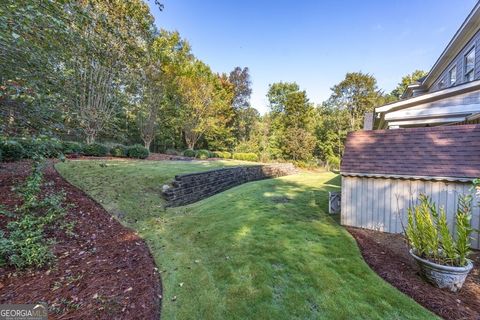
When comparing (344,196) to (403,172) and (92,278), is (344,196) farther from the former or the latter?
(92,278)

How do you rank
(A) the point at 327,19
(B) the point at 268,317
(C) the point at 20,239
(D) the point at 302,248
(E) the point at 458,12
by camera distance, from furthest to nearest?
1. (A) the point at 327,19
2. (E) the point at 458,12
3. (D) the point at 302,248
4. (C) the point at 20,239
5. (B) the point at 268,317

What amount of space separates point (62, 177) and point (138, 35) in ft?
38.0

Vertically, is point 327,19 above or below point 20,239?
above

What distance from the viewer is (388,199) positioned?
5.07 metres

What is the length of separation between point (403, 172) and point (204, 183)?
6.85m

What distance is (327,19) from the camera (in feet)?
39.1

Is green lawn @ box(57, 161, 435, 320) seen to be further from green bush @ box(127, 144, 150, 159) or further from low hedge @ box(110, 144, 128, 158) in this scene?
green bush @ box(127, 144, 150, 159)

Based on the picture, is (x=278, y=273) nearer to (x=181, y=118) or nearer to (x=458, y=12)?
(x=458, y=12)

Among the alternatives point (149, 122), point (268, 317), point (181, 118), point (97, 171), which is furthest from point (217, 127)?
point (268, 317)

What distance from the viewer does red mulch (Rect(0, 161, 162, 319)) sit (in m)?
2.81

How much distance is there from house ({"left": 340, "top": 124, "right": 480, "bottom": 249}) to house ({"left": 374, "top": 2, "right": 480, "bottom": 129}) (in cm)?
250

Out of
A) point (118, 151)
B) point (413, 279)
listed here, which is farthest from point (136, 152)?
point (413, 279)

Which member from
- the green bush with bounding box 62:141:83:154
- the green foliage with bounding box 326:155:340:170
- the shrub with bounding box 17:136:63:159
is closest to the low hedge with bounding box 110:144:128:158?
the green bush with bounding box 62:141:83:154

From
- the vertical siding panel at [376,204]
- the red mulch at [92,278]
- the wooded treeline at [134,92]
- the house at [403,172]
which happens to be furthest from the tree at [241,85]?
the red mulch at [92,278]
